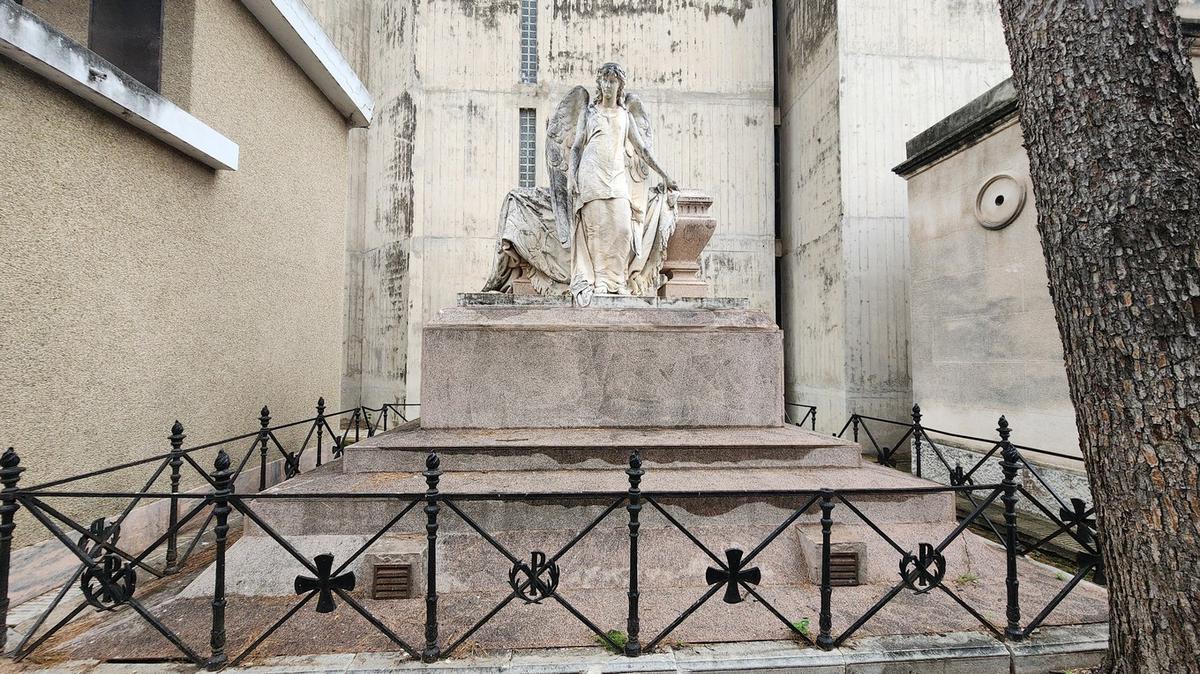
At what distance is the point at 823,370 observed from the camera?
11.8 meters

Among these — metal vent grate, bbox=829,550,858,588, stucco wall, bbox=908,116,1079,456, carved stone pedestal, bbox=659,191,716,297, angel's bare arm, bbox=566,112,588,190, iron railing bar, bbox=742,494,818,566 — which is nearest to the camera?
iron railing bar, bbox=742,494,818,566

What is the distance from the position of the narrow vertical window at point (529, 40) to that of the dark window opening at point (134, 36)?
8076 mm

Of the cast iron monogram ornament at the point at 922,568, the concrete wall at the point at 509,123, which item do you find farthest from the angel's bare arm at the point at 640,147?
the concrete wall at the point at 509,123

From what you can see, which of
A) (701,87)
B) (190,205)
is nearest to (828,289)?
(701,87)

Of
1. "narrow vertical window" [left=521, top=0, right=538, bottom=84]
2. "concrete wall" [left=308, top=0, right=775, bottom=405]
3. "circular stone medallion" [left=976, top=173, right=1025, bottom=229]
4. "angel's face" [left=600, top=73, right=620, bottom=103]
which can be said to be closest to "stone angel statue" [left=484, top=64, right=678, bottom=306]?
"angel's face" [left=600, top=73, right=620, bottom=103]

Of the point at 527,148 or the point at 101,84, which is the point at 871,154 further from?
the point at 101,84

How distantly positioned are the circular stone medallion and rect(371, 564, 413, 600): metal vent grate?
8.28 meters

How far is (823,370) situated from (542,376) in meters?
8.69

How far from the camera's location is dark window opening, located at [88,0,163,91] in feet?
19.7

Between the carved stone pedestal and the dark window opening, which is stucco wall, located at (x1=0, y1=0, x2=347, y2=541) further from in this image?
the carved stone pedestal

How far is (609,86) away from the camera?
5.71 metres

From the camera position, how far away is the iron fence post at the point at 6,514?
9.45 ft

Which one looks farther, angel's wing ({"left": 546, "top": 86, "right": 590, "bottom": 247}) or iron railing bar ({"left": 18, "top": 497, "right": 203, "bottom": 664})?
angel's wing ({"left": 546, "top": 86, "right": 590, "bottom": 247})

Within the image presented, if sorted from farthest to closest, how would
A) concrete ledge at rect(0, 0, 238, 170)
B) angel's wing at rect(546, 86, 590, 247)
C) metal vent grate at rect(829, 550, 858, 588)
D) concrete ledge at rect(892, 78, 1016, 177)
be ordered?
concrete ledge at rect(892, 78, 1016, 177) < angel's wing at rect(546, 86, 590, 247) < concrete ledge at rect(0, 0, 238, 170) < metal vent grate at rect(829, 550, 858, 588)
